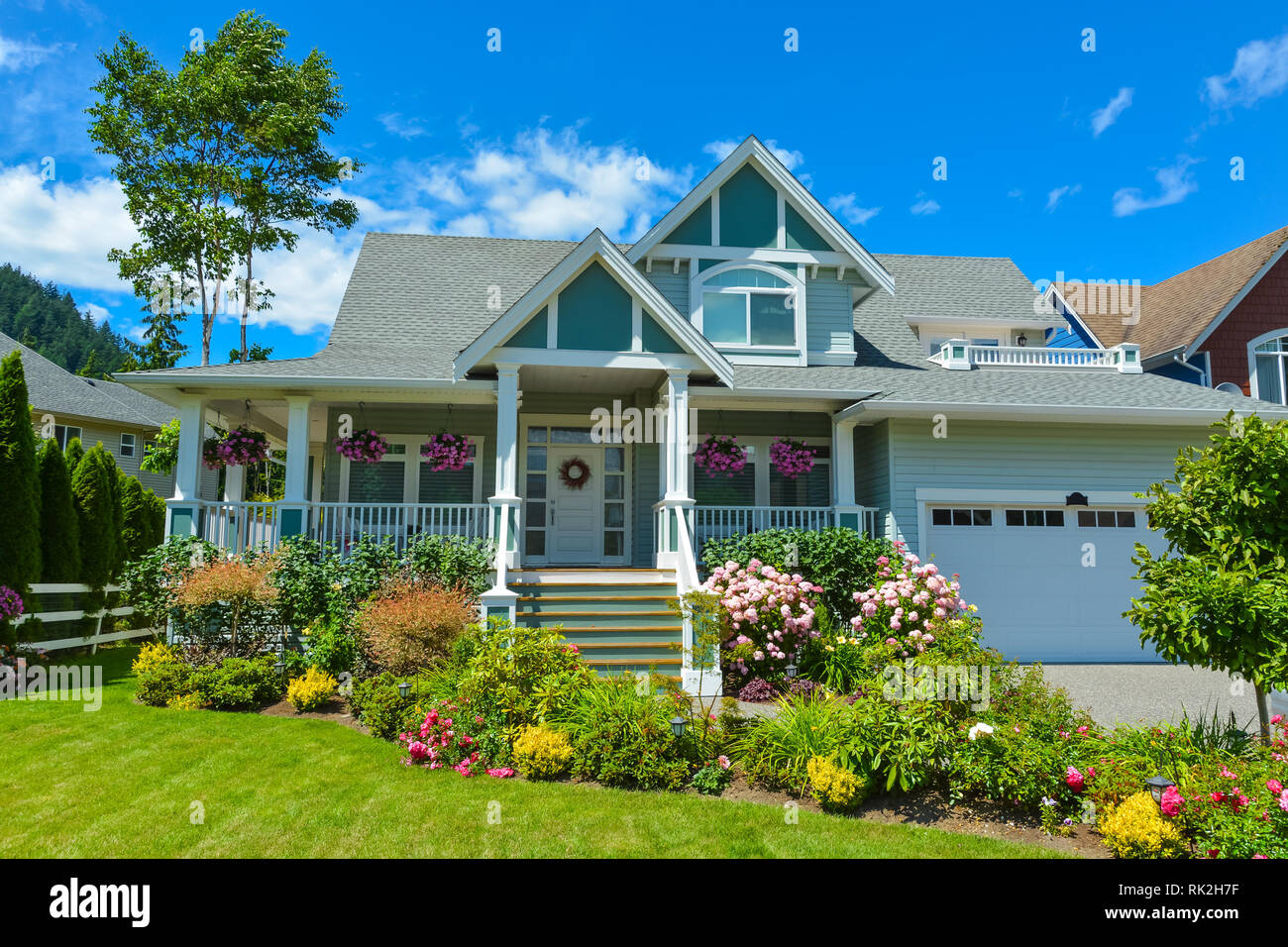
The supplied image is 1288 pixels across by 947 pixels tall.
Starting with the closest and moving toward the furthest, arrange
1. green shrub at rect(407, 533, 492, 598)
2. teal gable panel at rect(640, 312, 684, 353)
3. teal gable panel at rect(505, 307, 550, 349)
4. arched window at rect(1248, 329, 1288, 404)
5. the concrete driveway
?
the concrete driveway, green shrub at rect(407, 533, 492, 598), teal gable panel at rect(505, 307, 550, 349), teal gable panel at rect(640, 312, 684, 353), arched window at rect(1248, 329, 1288, 404)

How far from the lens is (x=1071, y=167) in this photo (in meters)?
12.5

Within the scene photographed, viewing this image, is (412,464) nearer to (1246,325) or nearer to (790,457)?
(790,457)

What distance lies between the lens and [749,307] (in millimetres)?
13383

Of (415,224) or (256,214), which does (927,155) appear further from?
(256,214)

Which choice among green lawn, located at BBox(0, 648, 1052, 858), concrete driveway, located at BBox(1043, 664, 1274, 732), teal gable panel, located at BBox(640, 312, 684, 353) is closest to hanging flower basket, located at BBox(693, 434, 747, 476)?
teal gable panel, located at BBox(640, 312, 684, 353)

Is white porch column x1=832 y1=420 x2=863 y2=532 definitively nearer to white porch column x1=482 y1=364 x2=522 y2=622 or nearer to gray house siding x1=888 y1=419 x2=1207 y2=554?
gray house siding x1=888 y1=419 x2=1207 y2=554

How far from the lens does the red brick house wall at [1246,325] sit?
1850 centimetres

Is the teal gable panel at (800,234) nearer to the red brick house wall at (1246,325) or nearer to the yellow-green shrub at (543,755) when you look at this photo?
the yellow-green shrub at (543,755)

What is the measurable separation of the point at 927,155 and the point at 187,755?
13170mm

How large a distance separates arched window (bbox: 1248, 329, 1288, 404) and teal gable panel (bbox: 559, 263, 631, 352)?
682 inches

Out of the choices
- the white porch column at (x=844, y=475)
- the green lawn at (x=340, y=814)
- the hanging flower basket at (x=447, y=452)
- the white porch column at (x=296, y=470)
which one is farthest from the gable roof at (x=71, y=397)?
the white porch column at (x=844, y=475)

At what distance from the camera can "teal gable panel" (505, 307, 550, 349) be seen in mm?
10156

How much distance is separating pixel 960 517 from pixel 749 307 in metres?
5.01

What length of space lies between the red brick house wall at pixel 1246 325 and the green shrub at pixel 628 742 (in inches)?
→ 739
